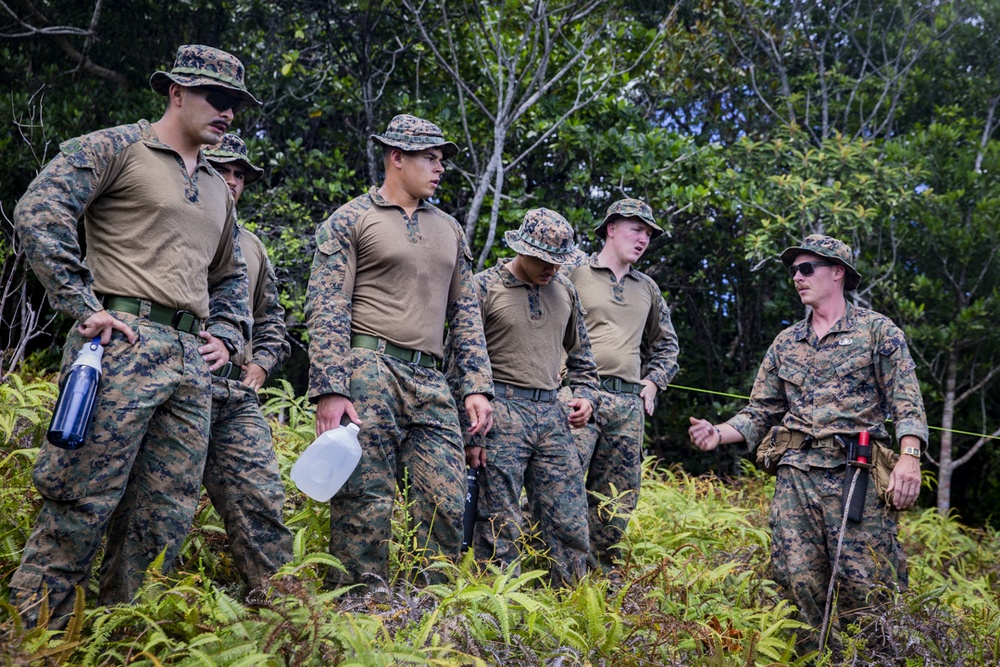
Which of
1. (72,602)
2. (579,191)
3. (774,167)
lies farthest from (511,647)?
(774,167)

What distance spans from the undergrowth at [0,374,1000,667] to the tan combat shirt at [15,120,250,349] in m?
1.03

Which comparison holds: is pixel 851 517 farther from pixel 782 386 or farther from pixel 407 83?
pixel 407 83

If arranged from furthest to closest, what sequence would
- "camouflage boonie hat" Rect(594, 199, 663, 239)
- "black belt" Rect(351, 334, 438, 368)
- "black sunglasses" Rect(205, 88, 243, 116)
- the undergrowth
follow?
"camouflage boonie hat" Rect(594, 199, 663, 239) → "black belt" Rect(351, 334, 438, 368) → "black sunglasses" Rect(205, 88, 243, 116) → the undergrowth

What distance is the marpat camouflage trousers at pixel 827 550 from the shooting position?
5.05m

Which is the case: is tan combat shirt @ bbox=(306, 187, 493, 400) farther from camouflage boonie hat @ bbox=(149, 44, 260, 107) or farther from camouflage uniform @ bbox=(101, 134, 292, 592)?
camouflage boonie hat @ bbox=(149, 44, 260, 107)

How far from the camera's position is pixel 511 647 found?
386 cm

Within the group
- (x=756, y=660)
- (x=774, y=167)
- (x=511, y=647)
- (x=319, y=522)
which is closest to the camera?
(x=511, y=647)

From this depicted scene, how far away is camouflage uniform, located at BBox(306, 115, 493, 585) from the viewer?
4441mm

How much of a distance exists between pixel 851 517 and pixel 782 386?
3.04 feet

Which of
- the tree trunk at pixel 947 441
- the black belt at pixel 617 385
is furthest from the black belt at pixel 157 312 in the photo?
the tree trunk at pixel 947 441

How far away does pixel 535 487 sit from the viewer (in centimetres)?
552

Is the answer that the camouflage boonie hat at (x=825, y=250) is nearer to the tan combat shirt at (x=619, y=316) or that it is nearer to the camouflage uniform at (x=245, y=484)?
the tan combat shirt at (x=619, y=316)

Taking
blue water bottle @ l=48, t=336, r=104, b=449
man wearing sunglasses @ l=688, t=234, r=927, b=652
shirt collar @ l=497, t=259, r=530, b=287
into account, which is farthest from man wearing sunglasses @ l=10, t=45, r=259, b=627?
man wearing sunglasses @ l=688, t=234, r=927, b=652

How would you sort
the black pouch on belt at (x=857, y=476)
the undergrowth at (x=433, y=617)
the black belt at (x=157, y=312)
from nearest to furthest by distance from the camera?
the undergrowth at (x=433, y=617)
the black belt at (x=157, y=312)
the black pouch on belt at (x=857, y=476)
